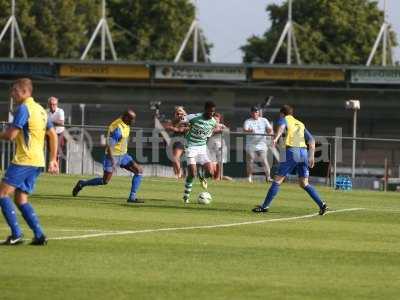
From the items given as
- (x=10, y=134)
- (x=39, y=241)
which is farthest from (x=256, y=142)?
(x=10, y=134)

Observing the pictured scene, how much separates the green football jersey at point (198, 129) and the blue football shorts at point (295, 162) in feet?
7.84

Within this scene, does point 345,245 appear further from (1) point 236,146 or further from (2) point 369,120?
(2) point 369,120

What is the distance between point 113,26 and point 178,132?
2381 inches

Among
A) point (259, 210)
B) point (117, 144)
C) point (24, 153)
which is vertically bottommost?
point (259, 210)

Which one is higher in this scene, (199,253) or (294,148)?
(294,148)

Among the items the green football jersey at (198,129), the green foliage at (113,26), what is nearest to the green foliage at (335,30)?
the green foliage at (113,26)

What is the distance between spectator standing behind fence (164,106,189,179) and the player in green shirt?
0.31 metres

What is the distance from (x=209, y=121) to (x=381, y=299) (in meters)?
11.8

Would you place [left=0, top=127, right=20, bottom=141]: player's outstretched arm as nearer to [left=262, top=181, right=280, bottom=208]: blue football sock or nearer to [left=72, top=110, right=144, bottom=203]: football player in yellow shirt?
[left=262, top=181, right=280, bottom=208]: blue football sock

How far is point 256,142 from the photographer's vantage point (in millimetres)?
32031

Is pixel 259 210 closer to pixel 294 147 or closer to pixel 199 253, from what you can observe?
pixel 294 147

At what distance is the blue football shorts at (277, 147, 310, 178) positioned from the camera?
20516 mm

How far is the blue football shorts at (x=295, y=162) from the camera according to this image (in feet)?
67.3

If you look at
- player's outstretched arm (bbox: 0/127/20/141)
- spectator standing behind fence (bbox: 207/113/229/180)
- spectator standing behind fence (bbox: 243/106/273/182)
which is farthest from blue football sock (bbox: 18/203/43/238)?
spectator standing behind fence (bbox: 207/113/229/180)
